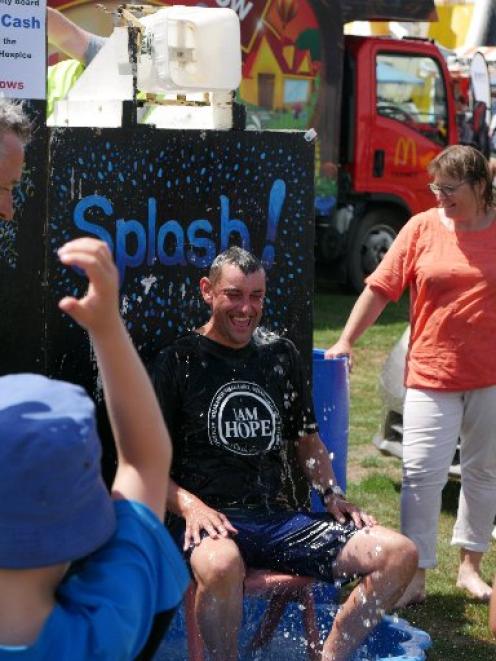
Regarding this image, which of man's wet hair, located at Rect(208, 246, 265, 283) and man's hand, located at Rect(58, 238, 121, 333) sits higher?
man's hand, located at Rect(58, 238, 121, 333)

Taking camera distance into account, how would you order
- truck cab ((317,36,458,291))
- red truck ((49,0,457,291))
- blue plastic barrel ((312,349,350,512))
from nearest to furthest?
blue plastic barrel ((312,349,350,512)) → red truck ((49,0,457,291)) → truck cab ((317,36,458,291))

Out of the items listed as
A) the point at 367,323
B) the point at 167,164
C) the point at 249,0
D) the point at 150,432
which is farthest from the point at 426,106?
the point at 150,432

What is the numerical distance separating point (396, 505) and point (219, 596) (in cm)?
263

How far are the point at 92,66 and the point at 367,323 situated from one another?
5.00 ft

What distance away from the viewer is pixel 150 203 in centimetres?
393

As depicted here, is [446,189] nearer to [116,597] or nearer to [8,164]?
[8,164]

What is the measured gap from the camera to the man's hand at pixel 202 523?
3.67 m

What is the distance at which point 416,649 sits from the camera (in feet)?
12.8

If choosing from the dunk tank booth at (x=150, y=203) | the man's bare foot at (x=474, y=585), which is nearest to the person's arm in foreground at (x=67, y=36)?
the dunk tank booth at (x=150, y=203)

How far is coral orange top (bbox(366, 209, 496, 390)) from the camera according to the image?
15.7 feet

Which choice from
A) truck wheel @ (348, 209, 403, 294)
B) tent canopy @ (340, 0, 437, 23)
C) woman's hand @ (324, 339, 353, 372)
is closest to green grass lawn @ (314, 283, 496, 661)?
woman's hand @ (324, 339, 353, 372)

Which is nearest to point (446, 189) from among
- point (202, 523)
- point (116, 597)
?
point (202, 523)

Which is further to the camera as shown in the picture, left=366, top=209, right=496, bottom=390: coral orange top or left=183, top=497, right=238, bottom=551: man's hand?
left=366, top=209, right=496, bottom=390: coral orange top

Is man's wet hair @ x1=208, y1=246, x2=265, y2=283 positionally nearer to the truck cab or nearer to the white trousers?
the white trousers
